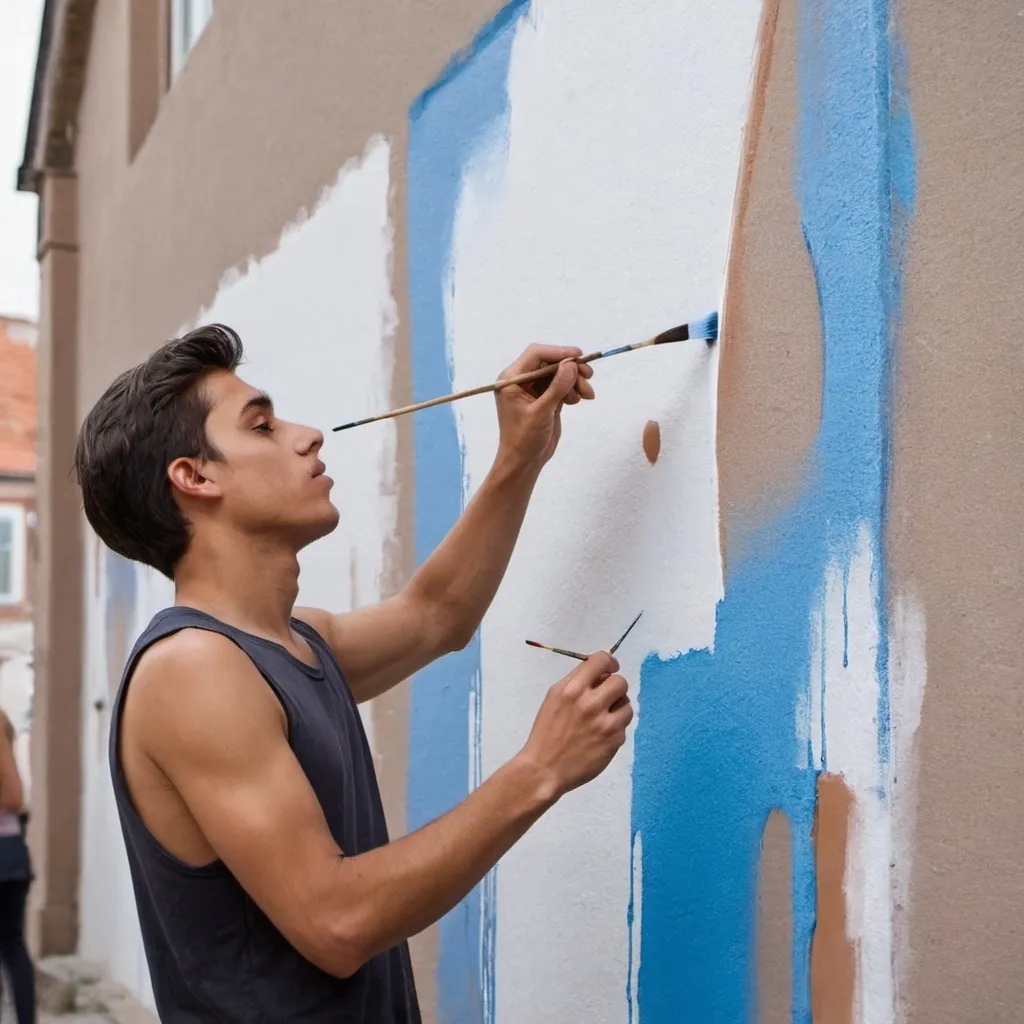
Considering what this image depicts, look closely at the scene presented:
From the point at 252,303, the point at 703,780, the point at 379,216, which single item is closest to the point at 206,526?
the point at 703,780

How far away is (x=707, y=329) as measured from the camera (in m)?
1.72

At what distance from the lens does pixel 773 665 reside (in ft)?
5.23

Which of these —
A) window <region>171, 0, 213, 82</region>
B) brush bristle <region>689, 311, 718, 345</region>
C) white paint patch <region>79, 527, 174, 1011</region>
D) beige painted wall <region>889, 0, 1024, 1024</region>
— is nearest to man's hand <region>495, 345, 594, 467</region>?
brush bristle <region>689, 311, 718, 345</region>

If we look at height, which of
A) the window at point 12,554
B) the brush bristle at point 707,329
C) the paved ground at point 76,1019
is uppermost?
the window at point 12,554

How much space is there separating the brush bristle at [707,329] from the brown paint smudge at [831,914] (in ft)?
1.95

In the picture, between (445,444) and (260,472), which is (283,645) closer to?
(260,472)

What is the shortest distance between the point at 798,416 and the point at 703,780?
51 centimetres

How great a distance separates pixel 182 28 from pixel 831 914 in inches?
206

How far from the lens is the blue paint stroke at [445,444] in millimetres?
2357

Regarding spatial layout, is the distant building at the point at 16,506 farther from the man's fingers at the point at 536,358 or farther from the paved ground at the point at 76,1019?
the man's fingers at the point at 536,358

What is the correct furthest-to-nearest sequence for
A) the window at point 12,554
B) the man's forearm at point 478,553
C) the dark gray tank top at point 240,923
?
the window at point 12,554 < the man's forearm at point 478,553 < the dark gray tank top at point 240,923

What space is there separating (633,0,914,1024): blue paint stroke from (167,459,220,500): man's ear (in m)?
0.69

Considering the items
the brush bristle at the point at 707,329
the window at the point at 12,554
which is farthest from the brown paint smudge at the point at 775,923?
the window at the point at 12,554

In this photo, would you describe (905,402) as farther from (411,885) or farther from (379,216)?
(379,216)
